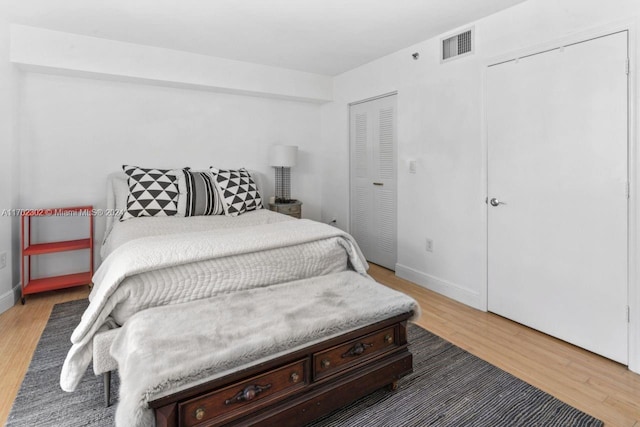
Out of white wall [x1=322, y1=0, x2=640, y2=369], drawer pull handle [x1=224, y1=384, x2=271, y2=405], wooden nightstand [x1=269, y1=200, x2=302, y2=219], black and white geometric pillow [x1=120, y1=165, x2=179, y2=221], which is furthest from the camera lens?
wooden nightstand [x1=269, y1=200, x2=302, y2=219]

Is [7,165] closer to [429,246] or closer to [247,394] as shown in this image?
[247,394]

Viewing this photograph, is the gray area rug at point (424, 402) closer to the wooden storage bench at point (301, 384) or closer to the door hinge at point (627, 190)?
the wooden storage bench at point (301, 384)

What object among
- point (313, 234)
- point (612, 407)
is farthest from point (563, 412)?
point (313, 234)

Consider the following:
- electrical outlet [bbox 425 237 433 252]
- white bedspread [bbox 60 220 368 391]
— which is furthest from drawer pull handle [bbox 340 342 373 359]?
electrical outlet [bbox 425 237 433 252]

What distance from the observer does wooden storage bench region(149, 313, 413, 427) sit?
1.26 metres

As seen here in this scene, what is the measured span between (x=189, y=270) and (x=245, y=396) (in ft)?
2.37

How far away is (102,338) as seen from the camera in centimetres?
158

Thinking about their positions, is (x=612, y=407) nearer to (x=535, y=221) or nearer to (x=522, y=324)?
(x=522, y=324)

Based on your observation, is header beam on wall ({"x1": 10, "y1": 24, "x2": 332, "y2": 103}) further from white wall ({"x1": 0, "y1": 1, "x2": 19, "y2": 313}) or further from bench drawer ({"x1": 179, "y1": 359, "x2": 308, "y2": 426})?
bench drawer ({"x1": 179, "y1": 359, "x2": 308, "y2": 426})

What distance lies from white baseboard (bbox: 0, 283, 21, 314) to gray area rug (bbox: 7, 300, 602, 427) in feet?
3.44

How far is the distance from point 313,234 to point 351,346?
0.82 metres

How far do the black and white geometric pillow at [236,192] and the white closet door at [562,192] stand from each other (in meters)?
2.16

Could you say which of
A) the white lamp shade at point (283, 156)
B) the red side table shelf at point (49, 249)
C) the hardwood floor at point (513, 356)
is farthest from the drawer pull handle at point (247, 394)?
the white lamp shade at point (283, 156)

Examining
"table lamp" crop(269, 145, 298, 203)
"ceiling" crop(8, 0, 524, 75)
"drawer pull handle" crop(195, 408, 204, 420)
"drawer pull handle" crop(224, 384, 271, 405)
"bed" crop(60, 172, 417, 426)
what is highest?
"ceiling" crop(8, 0, 524, 75)
